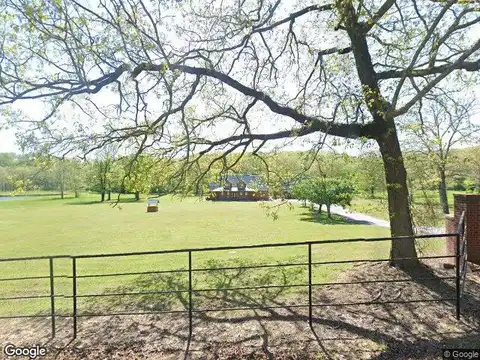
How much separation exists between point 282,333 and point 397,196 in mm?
4311

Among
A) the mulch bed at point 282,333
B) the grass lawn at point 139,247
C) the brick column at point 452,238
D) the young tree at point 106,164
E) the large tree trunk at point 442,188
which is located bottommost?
the grass lawn at point 139,247

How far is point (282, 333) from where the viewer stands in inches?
168

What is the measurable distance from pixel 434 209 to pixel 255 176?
16.4 ft

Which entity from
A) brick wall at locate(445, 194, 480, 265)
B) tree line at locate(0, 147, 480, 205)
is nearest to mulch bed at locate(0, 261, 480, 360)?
brick wall at locate(445, 194, 480, 265)

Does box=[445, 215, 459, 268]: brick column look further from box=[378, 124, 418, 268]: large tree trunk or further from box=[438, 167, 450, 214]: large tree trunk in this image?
box=[438, 167, 450, 214]: large tree trunk

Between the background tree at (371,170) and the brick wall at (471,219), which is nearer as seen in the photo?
the brick wall at (471,219)

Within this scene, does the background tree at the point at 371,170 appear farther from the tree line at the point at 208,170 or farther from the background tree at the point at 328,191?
the background tree at the point at 328,191

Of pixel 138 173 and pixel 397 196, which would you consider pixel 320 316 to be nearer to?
pixel 397 196

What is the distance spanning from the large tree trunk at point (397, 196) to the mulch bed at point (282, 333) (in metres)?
1.37

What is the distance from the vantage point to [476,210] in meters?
6.77

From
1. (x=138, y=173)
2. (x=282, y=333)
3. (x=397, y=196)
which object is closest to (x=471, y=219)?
(x=397, y=196)

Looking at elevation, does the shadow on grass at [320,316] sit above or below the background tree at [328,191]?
below

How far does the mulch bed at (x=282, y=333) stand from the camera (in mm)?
3775

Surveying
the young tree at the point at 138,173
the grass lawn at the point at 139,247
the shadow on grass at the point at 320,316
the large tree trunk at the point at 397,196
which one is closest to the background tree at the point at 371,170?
the large tree trunk at the point at 397,196
